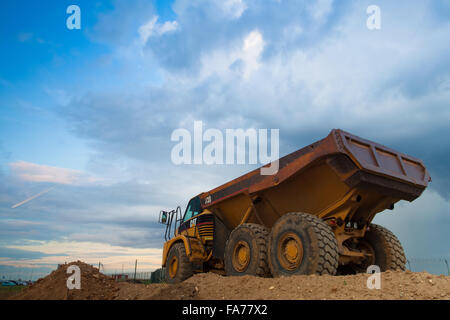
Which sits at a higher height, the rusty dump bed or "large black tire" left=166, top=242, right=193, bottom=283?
the rusty dump bed

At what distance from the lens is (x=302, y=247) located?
20.2 feet

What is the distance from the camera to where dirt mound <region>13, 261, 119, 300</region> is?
6345mm

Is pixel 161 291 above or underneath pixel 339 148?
underneath

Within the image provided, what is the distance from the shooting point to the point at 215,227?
10.0m

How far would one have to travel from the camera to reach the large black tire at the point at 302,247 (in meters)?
5.88

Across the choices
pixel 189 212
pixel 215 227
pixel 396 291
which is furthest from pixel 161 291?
pixel 189 212

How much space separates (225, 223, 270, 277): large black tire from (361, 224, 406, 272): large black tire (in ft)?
8.01

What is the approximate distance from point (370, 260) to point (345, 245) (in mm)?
974

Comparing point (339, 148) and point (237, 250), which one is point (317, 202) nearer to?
point (339, 148)

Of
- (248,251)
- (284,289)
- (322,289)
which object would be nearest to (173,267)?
(248,251)

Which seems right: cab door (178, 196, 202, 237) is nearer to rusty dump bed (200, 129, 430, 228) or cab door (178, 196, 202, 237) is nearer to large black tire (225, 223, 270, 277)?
large black tire (225, 223, 270, 277)

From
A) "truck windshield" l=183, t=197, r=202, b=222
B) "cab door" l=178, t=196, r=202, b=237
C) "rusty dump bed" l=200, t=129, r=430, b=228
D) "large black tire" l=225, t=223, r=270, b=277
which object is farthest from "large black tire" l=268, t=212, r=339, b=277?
"truck windshield" l=183, t=197, r=202, b=222
